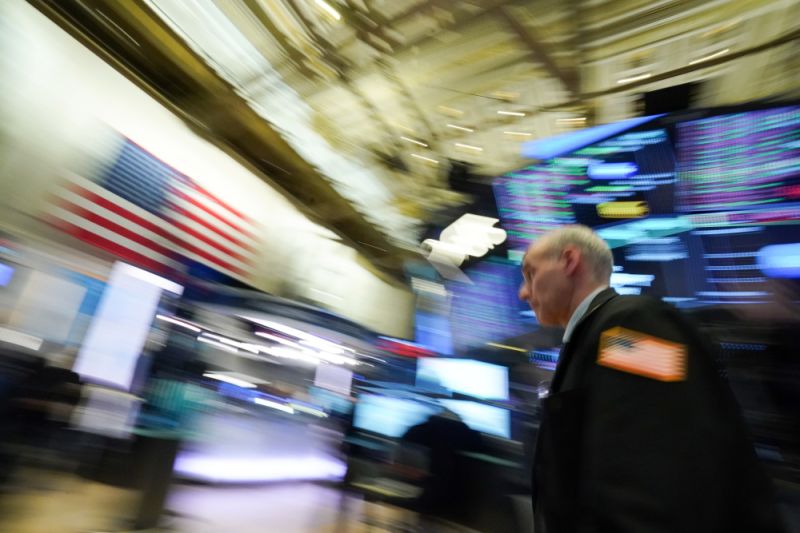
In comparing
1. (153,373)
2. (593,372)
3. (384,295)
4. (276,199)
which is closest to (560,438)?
(593,372)

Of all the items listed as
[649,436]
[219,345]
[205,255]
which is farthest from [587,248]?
[205,255]

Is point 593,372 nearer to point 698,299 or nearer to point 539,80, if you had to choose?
point 698,299

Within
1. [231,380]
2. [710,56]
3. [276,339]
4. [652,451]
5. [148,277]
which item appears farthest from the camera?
[276,339]

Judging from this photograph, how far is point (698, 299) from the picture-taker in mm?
2582

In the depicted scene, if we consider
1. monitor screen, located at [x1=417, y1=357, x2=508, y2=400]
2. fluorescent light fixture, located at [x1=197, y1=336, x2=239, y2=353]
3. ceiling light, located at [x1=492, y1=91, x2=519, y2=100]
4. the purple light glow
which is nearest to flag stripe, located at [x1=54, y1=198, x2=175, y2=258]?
fluorescent light fixture, located at [x1=197, y1=336, x2=239, y2=353]

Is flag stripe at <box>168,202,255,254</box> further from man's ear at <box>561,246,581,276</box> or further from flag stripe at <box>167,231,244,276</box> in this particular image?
man's ear at <box>561,246,581,276</box>

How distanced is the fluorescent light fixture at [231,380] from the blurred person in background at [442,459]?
5.70 ft

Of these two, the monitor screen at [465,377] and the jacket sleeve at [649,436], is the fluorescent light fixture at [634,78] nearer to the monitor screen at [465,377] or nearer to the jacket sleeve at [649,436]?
the monitor screen at [465,377]

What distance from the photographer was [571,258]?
1.24 m

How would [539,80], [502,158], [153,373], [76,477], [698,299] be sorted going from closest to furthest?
1. [698,299]
2. [153,373]
3. [76,477]
4. [539,80]
5. [502,158]

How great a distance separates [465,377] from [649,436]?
12.7ft

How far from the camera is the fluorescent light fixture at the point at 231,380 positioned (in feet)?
10.7

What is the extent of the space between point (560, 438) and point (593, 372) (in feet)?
0.58

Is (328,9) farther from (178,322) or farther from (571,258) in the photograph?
(571,258)
